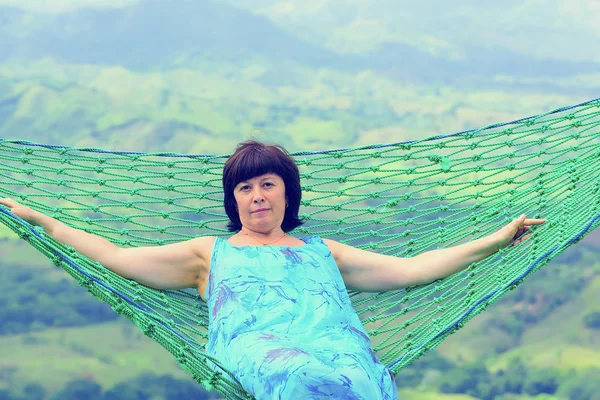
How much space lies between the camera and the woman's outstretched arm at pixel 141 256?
2.25 m

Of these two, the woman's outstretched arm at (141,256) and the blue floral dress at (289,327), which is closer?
the blue floral dress at (289,327)

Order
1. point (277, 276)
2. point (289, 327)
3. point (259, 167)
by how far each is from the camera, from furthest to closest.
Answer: point (259, 167)
point (277, 276)
point (289, 327)

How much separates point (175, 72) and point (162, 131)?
6.65 m

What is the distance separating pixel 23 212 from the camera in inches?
89.0

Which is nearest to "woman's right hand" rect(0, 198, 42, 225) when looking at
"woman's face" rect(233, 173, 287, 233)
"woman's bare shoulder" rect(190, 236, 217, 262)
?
"woman's bare shoulder" rect(190, 236, 217, 262)

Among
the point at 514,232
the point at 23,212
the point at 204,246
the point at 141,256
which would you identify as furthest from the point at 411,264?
the point at 23,212

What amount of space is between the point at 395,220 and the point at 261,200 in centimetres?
65

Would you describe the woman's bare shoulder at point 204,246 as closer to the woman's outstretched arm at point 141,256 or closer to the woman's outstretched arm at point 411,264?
the woman's outstretched arm at point 141,256

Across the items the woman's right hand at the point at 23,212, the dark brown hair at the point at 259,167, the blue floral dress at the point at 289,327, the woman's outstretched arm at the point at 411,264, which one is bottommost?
the blue floral dress at the point at 289,327

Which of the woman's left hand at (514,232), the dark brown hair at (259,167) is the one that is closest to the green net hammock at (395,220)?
the woman's left hand at (514,232)

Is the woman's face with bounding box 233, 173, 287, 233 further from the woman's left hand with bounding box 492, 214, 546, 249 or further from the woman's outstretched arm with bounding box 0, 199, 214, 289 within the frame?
the woman's left hand with bounding box 492, 214, 546, 249

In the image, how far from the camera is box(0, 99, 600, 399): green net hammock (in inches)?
86.2

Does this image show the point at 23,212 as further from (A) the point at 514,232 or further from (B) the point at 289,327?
(A) the point at 514,232

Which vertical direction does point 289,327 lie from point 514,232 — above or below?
below
